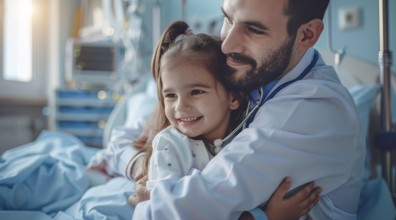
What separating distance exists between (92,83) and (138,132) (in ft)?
6.03

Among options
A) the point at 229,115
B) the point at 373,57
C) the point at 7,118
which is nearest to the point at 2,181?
the point at 229,115

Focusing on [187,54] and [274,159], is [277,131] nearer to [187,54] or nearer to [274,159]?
[274,159]

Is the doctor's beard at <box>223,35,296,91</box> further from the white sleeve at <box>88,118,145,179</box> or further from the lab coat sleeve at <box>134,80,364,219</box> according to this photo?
the white sleeve at <box>88,118,145,179</box>

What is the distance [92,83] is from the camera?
3.18m

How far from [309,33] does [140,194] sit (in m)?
0.56

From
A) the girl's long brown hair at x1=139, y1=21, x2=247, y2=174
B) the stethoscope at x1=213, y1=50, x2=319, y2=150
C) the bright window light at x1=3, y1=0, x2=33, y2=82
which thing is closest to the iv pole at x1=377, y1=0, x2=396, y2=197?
the stethoscope at x1=213, y1=50, x2=319, y2=150

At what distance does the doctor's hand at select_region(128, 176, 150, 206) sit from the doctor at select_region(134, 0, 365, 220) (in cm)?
10

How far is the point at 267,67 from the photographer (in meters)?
0.90

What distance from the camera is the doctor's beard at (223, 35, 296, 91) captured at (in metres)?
0.89

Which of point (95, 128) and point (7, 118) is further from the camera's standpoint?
point (7, 118)

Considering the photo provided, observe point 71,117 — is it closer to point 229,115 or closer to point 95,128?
point 95,128

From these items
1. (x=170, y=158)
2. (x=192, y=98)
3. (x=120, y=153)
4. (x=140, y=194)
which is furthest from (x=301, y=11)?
(x=120, y=153)

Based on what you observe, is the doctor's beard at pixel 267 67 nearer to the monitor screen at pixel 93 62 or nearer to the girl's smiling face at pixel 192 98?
the girl's smiling face at pixel 192 98

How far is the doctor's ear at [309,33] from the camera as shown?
881 millimetres
